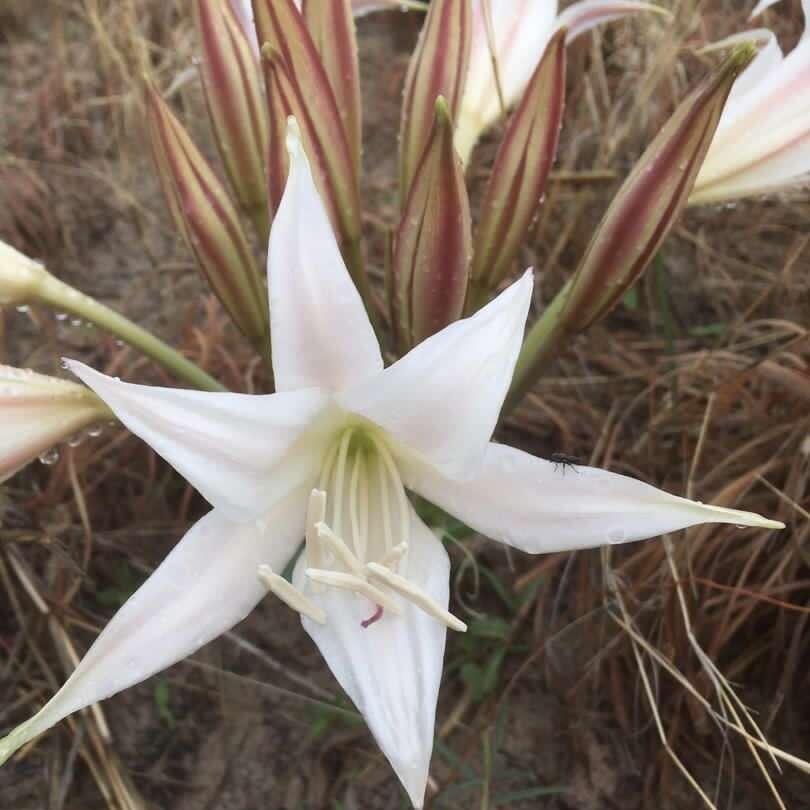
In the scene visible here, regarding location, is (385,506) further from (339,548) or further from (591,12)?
(591,12)

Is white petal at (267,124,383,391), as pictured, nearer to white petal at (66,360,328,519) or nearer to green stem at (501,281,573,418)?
white petal at (66,360,328,519)

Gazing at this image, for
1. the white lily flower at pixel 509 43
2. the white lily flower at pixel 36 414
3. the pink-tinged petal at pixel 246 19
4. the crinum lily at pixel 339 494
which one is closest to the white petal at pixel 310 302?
the crinum lily at pixel 339 494

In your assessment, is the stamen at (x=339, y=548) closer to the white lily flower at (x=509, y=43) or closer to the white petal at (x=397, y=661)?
the white petal at (x=397, y=661)

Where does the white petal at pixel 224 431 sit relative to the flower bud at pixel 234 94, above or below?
below

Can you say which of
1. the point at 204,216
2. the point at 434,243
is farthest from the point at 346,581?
the point at 204,216

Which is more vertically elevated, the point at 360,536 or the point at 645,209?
the point at 645,209

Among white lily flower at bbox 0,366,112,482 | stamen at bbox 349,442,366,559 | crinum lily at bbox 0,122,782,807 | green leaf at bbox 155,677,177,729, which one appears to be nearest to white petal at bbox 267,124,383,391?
crinum lily at bbox 0,122,782,807

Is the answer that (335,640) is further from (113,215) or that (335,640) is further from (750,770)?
(113,215)

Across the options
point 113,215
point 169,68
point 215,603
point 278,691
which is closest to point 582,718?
point 278,691
